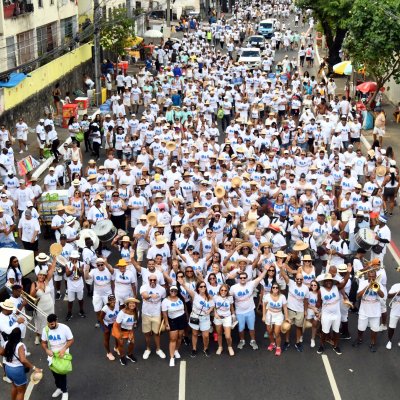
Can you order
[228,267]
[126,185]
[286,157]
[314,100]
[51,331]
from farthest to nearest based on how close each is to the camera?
[314,100] → [286,157] → [126,185] → [228,267] → [51,331]

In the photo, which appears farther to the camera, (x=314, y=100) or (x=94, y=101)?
(x=94, y=101)

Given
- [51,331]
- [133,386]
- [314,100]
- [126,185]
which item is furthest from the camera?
[314,100]

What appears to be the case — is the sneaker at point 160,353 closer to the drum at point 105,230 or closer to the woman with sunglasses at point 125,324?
the woman with sunglasses at point 125,324

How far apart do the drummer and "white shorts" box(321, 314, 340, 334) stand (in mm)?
2331

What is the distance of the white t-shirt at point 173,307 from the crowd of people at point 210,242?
2 centimetres

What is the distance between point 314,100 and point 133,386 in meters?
17.5

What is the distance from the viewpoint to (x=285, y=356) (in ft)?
38.0

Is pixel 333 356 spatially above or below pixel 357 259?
below

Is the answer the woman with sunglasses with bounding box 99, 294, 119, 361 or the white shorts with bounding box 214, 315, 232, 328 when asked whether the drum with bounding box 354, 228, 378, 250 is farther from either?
the woman with sunglasses with bounding box 99, 294, 119, 361

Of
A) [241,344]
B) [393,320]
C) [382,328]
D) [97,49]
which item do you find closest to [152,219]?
[241,344]

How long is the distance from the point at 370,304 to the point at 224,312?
2.36 m

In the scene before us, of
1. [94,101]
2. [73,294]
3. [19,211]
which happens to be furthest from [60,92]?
[73,294]

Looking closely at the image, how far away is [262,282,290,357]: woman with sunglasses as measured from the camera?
1130 cm

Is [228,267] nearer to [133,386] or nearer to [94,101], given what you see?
[133,386]
